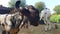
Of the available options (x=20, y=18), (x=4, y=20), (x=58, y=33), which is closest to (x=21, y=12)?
(x=20, y=18)

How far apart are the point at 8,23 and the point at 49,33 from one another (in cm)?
502

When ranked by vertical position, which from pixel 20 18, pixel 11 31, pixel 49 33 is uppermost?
pixel 20 18

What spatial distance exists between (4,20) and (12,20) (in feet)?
0.41

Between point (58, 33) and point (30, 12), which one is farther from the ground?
point (30, 12)

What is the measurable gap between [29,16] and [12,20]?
27cm

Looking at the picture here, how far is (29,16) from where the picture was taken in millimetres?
2863

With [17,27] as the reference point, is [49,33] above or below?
below

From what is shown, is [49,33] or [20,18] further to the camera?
[49,33]

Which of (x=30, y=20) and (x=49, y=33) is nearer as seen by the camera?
(x=30, y=20)

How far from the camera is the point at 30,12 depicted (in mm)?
2863

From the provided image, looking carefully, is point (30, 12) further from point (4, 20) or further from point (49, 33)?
point (49, 33)

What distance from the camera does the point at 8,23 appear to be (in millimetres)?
2967

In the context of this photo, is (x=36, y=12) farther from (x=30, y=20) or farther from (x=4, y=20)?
(x=4, y=20)

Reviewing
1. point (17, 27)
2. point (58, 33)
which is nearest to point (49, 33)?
point (58, 33)
